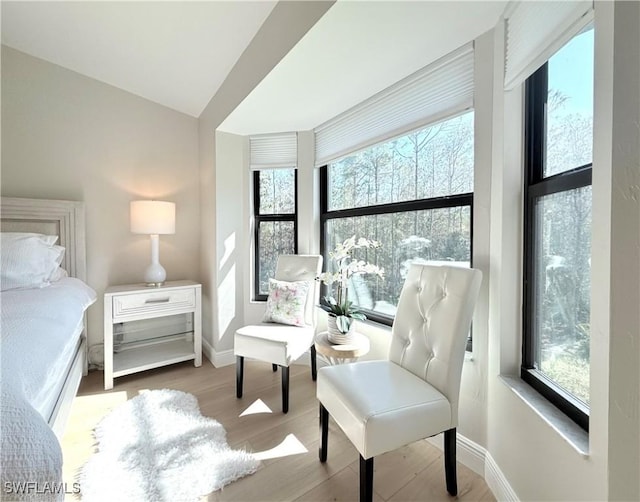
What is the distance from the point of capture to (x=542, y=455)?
1.01 meters

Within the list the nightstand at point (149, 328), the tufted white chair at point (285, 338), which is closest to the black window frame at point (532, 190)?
the tufted white chair at point (285, 338)

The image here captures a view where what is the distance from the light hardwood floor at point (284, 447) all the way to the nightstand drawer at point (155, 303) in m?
0.56

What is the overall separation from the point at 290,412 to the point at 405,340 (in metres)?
0.98

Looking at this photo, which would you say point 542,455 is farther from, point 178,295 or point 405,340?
point 178,295

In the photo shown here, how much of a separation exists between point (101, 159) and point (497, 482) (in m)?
3.56

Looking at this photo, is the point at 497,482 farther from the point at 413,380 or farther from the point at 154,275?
the point at 154,275

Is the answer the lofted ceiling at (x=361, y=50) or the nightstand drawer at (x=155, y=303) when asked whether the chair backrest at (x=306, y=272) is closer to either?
the nightstand drawer at (x=155, y=303)

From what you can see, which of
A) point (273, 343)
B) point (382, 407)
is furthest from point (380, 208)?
point (382, 407)

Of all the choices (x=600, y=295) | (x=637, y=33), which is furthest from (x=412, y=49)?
(x=600, y=295)

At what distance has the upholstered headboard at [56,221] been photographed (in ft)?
6.88

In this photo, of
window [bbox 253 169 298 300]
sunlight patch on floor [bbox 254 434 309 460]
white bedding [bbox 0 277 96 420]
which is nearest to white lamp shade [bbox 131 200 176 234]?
white bedding [bbox 0 277 96 420]

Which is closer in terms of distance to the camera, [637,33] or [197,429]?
[637,33]

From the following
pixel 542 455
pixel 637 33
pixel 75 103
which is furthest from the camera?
pixel 75 103

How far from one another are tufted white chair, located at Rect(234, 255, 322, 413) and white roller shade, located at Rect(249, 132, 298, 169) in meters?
0.96
